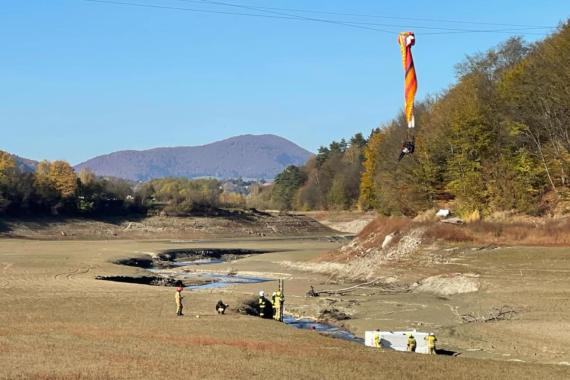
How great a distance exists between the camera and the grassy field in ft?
65.7

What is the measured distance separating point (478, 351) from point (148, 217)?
105368 mm

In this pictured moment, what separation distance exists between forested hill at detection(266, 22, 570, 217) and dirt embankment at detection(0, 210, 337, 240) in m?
41.4

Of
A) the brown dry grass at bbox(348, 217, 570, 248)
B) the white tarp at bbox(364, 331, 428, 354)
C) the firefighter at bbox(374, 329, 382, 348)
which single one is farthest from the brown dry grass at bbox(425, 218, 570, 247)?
the firefighter at bbox(374, 329, 382, 348)

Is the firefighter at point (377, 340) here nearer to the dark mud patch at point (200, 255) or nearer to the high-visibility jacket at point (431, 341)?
the high-visibility jacket at point (431, 341)

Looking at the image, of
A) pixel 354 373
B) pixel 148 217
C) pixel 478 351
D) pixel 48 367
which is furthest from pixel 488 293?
pixel 148 217

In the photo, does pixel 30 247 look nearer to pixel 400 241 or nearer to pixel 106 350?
pixel 400 241

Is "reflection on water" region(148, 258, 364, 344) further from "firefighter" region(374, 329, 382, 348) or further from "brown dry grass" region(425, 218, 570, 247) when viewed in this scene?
"brown dry grass" region(425, 218, 570, 247)

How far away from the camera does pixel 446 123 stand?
74125 millimetres

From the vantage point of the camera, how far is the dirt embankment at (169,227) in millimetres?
108125

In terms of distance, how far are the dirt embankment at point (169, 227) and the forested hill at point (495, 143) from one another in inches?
1630

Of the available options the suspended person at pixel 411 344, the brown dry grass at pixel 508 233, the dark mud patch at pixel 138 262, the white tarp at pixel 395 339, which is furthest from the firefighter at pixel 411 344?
the dark mud patch at pixel 138 262

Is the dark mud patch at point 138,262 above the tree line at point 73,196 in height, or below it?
below

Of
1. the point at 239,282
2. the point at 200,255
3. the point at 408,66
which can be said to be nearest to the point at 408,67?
the point at 408,66

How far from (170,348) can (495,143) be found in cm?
5139
